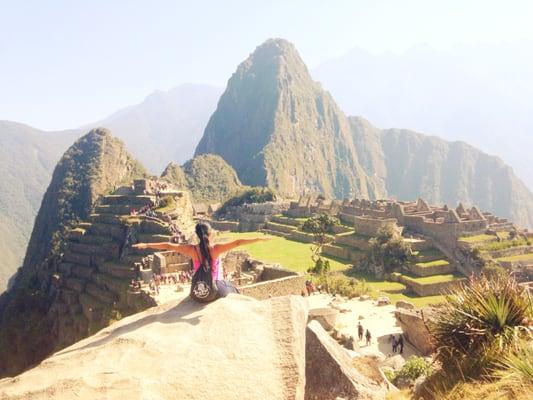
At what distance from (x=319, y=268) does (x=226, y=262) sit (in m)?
9.71

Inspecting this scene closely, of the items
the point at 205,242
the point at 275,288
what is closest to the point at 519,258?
the point at 275,288

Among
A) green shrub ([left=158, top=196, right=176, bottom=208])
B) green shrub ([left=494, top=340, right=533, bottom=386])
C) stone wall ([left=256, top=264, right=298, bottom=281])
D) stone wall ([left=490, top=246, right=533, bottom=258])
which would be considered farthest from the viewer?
green shrub ([left=158, top=196, right=176, bottom=208])

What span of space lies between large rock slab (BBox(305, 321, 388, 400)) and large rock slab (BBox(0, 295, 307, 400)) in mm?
1481

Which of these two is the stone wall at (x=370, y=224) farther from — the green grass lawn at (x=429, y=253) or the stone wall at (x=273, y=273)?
the stone wall at (x=273, y=273)

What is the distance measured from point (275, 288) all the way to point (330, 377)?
1234 centimetres

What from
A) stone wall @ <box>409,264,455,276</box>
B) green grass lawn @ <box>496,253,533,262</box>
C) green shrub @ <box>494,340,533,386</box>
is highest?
green shrub @ <box>494,340,533,386</box>

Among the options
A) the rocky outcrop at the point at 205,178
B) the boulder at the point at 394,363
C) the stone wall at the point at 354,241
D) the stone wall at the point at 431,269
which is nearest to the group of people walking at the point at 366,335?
the boulder at the point at 394,363

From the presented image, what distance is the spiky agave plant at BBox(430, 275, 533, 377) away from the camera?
19.6ft

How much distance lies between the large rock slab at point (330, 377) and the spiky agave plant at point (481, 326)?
1097mm

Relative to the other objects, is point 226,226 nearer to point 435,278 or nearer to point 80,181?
point 435,278

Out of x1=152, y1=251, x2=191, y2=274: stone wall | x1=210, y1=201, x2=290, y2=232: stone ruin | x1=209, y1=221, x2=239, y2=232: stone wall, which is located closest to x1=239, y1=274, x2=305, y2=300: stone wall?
x1=152, y1=251, x2=191, y2=274: stone wall

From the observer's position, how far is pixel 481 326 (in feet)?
20.7

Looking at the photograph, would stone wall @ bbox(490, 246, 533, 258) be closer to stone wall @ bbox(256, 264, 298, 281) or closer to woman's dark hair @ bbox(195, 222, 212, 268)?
stone wall @ bbox(256, 264, 298, 281)

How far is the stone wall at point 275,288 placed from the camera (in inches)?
653
